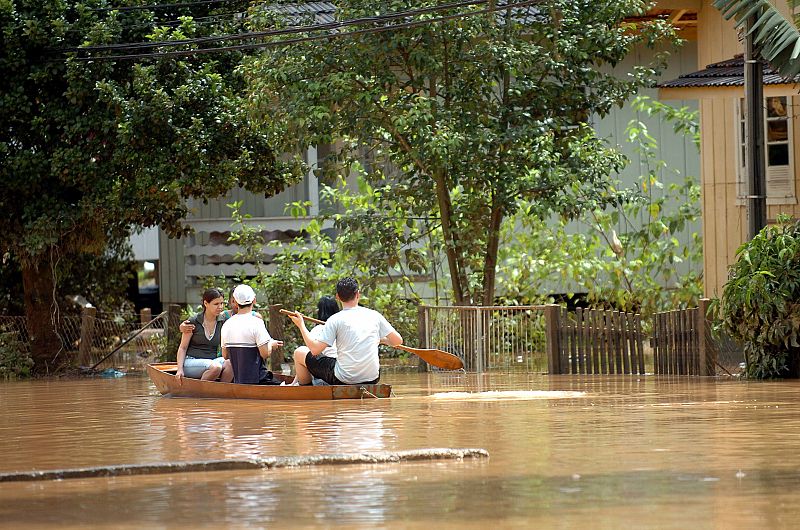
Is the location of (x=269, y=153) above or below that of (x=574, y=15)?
below

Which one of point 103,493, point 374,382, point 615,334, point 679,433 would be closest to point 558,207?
point 615,334

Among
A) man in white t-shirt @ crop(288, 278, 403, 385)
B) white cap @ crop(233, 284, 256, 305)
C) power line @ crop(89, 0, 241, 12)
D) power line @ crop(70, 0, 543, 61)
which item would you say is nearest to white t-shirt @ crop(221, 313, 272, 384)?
white cap @ crop(233, 284, 256, 305)

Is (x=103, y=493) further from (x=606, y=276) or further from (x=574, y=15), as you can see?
(x=606, y=276)

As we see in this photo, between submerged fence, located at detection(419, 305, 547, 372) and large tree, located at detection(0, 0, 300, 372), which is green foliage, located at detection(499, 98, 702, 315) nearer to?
submerged fence, located at detection(419, 305, 547, 372)

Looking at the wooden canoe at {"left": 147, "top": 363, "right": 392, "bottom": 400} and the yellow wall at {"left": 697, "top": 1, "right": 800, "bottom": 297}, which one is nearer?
the wooden canoe at {"left": 147, "top": 363, "right": 392, "bottom": 400}

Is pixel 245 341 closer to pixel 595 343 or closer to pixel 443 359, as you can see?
pixel 443 359

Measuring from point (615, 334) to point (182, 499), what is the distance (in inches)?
528

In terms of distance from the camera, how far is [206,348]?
712 inches

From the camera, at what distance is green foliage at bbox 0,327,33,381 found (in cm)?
2491

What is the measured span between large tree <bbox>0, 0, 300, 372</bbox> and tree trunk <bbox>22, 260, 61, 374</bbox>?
74 centimetres

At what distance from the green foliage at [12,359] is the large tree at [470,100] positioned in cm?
646

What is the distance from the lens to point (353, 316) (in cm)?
1569

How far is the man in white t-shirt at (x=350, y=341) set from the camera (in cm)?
1566

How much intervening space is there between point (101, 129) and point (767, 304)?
12.3 meters
